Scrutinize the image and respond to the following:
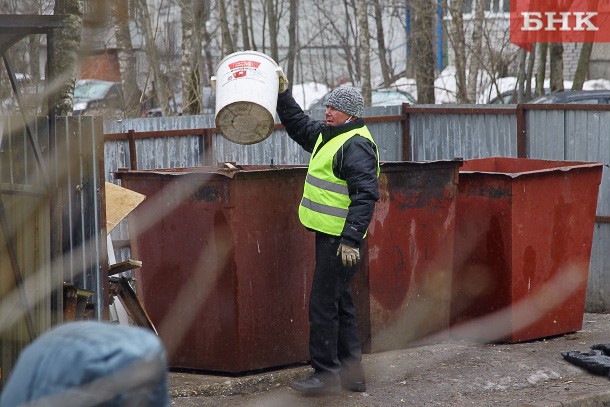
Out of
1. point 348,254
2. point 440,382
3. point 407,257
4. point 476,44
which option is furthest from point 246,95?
point 476,44

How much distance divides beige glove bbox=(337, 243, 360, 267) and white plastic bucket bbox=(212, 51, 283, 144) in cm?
92

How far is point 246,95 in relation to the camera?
600 centimetres

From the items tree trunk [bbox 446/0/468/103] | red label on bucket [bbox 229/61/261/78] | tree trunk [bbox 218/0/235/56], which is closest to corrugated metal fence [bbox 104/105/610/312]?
red label on bucket [bbox 229/61/261/78]

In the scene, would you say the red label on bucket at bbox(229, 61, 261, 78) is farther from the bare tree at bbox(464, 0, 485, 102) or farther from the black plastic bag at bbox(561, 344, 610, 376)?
the bare tree at bbox(464, 0, 485, 102)

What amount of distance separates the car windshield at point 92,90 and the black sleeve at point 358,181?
15605mm

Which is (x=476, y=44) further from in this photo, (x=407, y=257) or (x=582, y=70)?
(x=407, y=257)

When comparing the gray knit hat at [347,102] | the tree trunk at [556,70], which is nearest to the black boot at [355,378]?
the gray knit hat at [347,102]

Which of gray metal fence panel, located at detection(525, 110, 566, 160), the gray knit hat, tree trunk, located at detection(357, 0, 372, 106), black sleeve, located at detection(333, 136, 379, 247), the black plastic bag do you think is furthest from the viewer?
tree trunk, located at detection(357, 0, 372, 106)

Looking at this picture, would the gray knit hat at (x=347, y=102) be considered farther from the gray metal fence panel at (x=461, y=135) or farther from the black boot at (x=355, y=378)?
the gray metal fence panel at (x=461, y=135)

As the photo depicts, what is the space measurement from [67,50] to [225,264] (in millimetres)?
2139

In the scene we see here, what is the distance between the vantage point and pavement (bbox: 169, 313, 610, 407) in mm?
5910

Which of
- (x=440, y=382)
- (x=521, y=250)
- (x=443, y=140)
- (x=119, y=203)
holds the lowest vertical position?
(x=440, y=382)

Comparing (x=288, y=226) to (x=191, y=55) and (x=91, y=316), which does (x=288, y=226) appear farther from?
(x=191, y=55)

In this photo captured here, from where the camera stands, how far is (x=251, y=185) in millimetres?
6066
